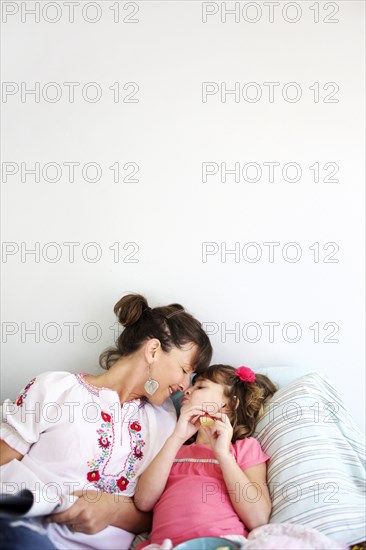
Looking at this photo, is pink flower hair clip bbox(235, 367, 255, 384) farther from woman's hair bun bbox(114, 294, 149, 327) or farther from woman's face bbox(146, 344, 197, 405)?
woman's hair bun bbox(114, 294, 149, 327)

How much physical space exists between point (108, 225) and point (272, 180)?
0.59 m

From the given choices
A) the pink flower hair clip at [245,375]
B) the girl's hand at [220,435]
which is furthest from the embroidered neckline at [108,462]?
the pink flower hair clip at [245,375]

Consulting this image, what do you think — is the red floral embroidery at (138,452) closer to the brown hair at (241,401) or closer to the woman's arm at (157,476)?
the woman's arm at (157,476)

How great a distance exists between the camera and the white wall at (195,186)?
7.21 feet

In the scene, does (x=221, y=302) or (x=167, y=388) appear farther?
(x=221, y=302)

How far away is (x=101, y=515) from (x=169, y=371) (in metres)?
0.47

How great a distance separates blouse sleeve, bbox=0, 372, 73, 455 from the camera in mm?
1784

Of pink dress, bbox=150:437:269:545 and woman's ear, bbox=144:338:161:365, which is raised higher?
woman's ear, bbox=144:338:161:365

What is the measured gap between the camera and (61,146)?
2.25m

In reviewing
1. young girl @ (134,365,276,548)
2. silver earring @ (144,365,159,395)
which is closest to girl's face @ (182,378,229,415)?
young girl @ (134,365,276,548)

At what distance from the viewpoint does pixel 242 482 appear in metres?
1.70

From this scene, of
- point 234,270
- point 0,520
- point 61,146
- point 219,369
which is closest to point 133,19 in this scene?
point 61,146

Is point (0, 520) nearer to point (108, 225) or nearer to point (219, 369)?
point (219, 369)

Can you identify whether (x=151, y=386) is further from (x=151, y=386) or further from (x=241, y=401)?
(x=241, y=401)
